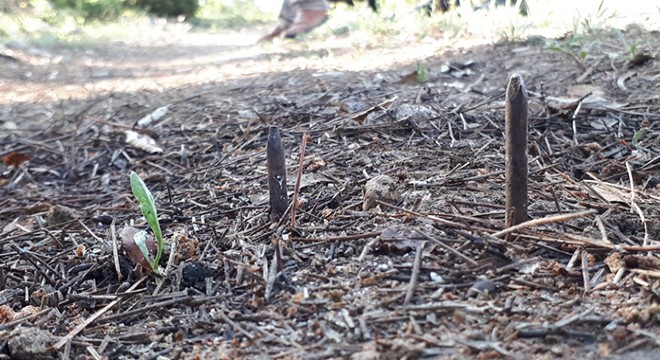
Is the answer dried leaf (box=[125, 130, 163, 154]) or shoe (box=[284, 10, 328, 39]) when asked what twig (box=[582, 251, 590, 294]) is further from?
shoe (box=[284, 10, 328, 39])

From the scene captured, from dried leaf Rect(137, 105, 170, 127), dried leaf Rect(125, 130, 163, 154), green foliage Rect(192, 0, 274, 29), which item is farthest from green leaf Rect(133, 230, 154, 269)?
green foliage Rect(192, 0, 274, 29)

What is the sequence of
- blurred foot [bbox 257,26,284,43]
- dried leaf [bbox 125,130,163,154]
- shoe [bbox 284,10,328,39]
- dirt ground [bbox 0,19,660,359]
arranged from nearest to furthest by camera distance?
dirt ground [bbox 0,19,660,359] < dried leaf [bbox 125,130,163,154] < shoe [bbox 284,10,328,39] < blurred foot [bbox 257,26,284,43]

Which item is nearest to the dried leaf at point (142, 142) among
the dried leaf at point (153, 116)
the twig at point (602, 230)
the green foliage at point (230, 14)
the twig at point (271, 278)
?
the dried leaf at point (153, 116)

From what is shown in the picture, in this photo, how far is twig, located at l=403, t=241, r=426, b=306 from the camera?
1441 mm

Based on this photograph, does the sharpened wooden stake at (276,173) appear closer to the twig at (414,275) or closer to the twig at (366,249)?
the twig at (366,249)

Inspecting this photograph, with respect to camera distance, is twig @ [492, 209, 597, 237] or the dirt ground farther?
twig @ [492, 209, 597, 237]

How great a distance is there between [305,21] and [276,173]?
682cm

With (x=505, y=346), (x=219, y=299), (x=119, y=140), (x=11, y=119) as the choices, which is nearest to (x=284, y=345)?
(x=219, y=299)

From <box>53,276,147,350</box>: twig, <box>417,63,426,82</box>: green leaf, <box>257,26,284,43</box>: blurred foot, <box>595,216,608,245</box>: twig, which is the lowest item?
<box>257,26,284,43</box>: blurred foot

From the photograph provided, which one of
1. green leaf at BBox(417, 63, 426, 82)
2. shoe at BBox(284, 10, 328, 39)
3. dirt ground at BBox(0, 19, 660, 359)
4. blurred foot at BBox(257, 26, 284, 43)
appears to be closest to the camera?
dirt ground at BBox(0, 19, 660, 359)

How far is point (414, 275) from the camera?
150cm

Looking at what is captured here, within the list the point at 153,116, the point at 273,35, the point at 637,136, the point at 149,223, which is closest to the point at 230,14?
the point at 273,35

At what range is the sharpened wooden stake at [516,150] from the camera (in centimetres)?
160

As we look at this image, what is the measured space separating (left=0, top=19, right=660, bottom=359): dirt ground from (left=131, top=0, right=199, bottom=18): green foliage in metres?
11.9
